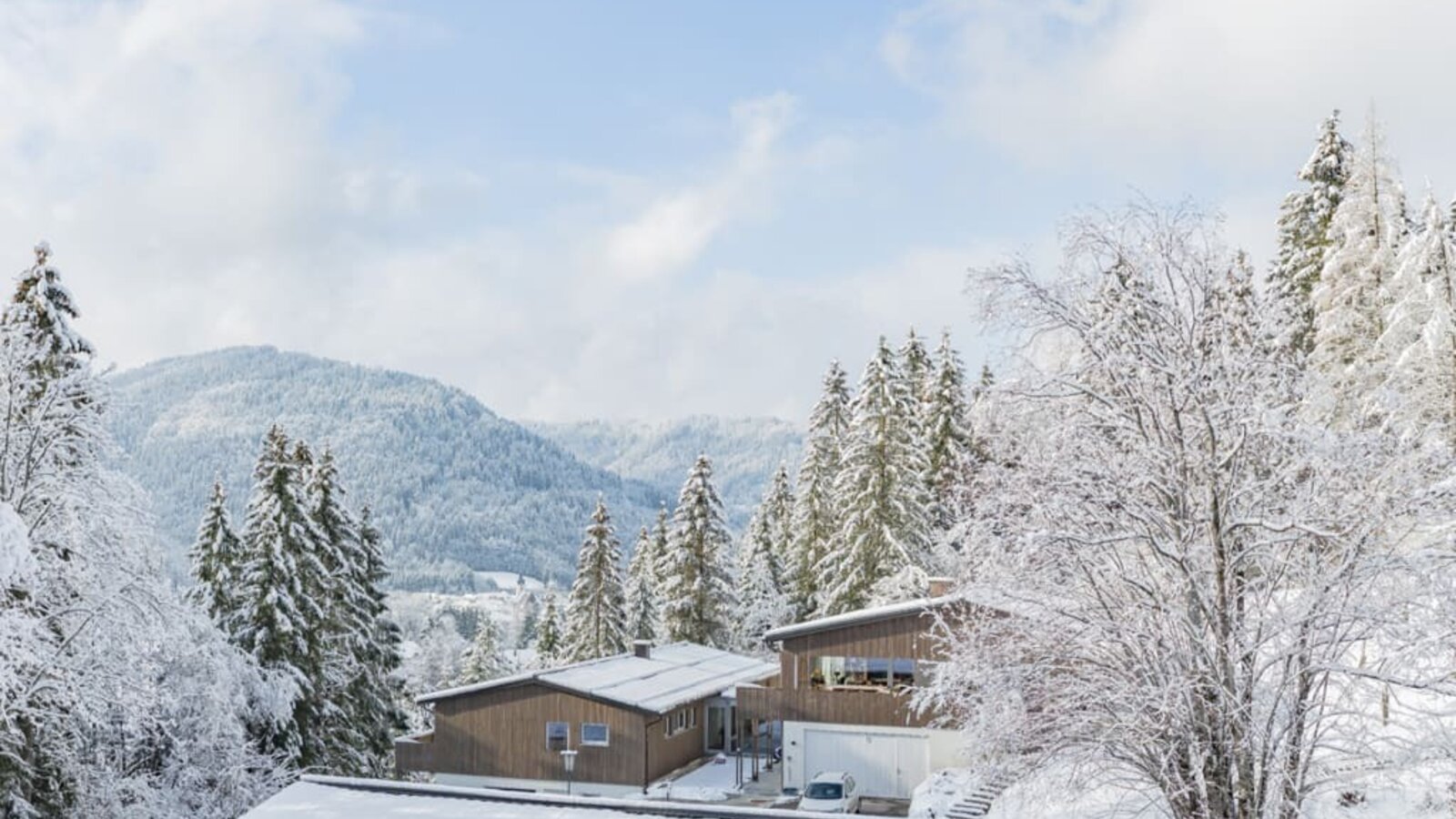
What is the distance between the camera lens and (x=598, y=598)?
51.6 metres

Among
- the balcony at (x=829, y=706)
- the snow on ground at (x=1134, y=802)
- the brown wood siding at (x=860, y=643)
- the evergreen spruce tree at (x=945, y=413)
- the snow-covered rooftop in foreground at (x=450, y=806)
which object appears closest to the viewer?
the snow on ground at (x=1134, y=802)

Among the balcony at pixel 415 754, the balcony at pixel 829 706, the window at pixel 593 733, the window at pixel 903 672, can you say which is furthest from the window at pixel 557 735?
the window at pixel 903 672

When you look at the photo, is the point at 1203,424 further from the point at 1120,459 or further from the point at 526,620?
the point at 526,620

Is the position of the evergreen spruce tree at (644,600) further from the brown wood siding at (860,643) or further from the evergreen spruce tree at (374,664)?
the brown wood siding at (860,643)

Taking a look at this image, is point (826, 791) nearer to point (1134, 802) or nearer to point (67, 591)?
point (1134, 802)

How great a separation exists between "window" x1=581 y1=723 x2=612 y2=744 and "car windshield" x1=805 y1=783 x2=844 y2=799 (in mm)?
6934

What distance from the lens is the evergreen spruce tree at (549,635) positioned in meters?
61.5

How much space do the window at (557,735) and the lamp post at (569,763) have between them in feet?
0.98

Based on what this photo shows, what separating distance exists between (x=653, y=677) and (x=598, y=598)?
14146 millimetres

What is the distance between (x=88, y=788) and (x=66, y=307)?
1095cm

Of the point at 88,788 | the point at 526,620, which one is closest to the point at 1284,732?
the point at 88,788

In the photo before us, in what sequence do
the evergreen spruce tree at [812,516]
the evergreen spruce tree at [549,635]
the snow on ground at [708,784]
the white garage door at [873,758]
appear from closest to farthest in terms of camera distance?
the white garage door at [873,758], the snow on ground at [708,784], the evergreen spruce tree at [812,516], the evergreen spruce tree at [549,635]

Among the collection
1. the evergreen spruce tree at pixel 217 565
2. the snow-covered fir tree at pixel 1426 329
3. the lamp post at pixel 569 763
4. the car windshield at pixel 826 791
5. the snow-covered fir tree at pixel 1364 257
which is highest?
the snow-covered fir tree at pixel 1364 257

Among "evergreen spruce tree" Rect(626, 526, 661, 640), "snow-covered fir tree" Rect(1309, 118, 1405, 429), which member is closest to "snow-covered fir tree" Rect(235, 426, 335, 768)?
"evergreen spruce tree" Rect(626, 526, 661, 640)
